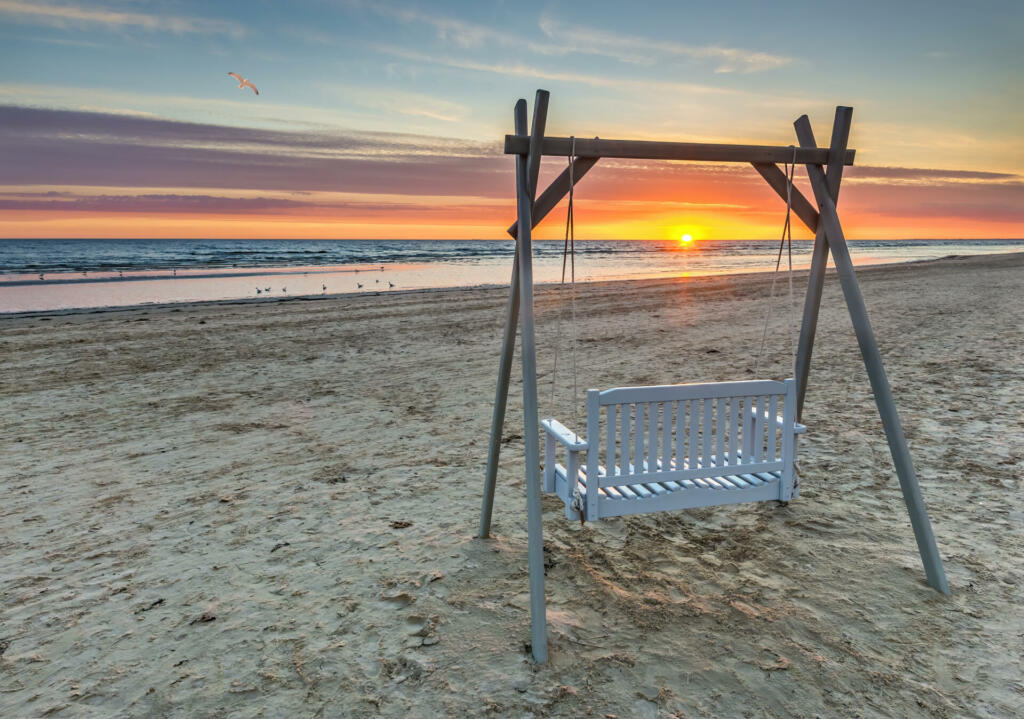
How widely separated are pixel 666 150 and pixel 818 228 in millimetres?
1249

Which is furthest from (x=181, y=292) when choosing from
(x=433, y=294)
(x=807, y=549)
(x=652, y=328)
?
(x=807, y=549)

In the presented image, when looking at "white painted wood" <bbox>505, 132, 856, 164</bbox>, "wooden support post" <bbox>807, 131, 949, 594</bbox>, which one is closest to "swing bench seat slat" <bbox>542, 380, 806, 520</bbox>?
"wooden support post" <bbox>807, 131, 949, 594</bbox>

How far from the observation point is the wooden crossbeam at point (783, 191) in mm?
3586

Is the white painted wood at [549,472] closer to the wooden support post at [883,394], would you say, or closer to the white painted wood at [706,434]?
the white painted wood at [706,434]

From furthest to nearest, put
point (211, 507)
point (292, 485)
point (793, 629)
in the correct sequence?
1. point (292, 485)
2. point (211, 507)
3. point (793, 629)

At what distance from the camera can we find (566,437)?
10.8 feet

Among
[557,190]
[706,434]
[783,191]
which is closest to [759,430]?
[706,434]

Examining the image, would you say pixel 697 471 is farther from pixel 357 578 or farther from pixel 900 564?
pixel 357 578

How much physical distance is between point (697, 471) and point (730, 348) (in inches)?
279

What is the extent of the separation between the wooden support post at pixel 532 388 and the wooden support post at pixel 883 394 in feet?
5.79

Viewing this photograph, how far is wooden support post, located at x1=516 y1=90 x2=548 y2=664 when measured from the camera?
2.86 meters

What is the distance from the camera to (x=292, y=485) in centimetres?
484

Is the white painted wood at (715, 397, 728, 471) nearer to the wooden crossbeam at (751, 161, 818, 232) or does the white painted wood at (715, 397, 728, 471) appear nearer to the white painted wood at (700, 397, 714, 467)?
the white painted wood at (700, 397, 714, 467)

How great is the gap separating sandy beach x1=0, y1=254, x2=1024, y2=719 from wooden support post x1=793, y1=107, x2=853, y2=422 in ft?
3.66
